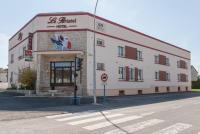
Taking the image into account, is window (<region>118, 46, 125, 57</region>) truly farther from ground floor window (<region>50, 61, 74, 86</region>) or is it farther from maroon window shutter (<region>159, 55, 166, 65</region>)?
maroon window shutter (<region>159, 55, 166, 65</region>)

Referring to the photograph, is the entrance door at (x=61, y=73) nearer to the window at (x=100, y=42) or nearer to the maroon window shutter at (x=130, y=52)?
the window at (x=100, y=42)

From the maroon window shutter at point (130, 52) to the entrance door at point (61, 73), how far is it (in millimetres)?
9014

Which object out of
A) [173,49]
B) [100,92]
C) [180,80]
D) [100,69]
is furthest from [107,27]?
[180,80]

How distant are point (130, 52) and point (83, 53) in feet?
32.4

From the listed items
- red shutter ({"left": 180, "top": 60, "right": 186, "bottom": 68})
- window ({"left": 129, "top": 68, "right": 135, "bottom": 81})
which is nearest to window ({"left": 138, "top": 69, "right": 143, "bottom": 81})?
window ({"left": 129, "top": 68, "right": 135, "bottom": 81})

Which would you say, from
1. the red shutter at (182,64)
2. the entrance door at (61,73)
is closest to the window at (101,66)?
the entrance door at (61,73)

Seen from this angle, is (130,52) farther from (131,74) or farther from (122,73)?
(122,73)

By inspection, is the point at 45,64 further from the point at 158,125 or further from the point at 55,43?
the point at 158,125

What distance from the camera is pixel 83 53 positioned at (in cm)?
3366

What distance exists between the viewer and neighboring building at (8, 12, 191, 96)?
34062 millimetres

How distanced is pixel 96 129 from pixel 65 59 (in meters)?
24.2

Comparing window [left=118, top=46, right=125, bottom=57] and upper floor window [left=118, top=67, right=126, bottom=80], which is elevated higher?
window [left=118, top=46, right=125, bottom=57]

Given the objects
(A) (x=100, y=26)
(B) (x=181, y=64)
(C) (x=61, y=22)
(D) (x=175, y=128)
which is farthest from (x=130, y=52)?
(D) (x=175, y=128)

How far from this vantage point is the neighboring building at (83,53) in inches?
1341
